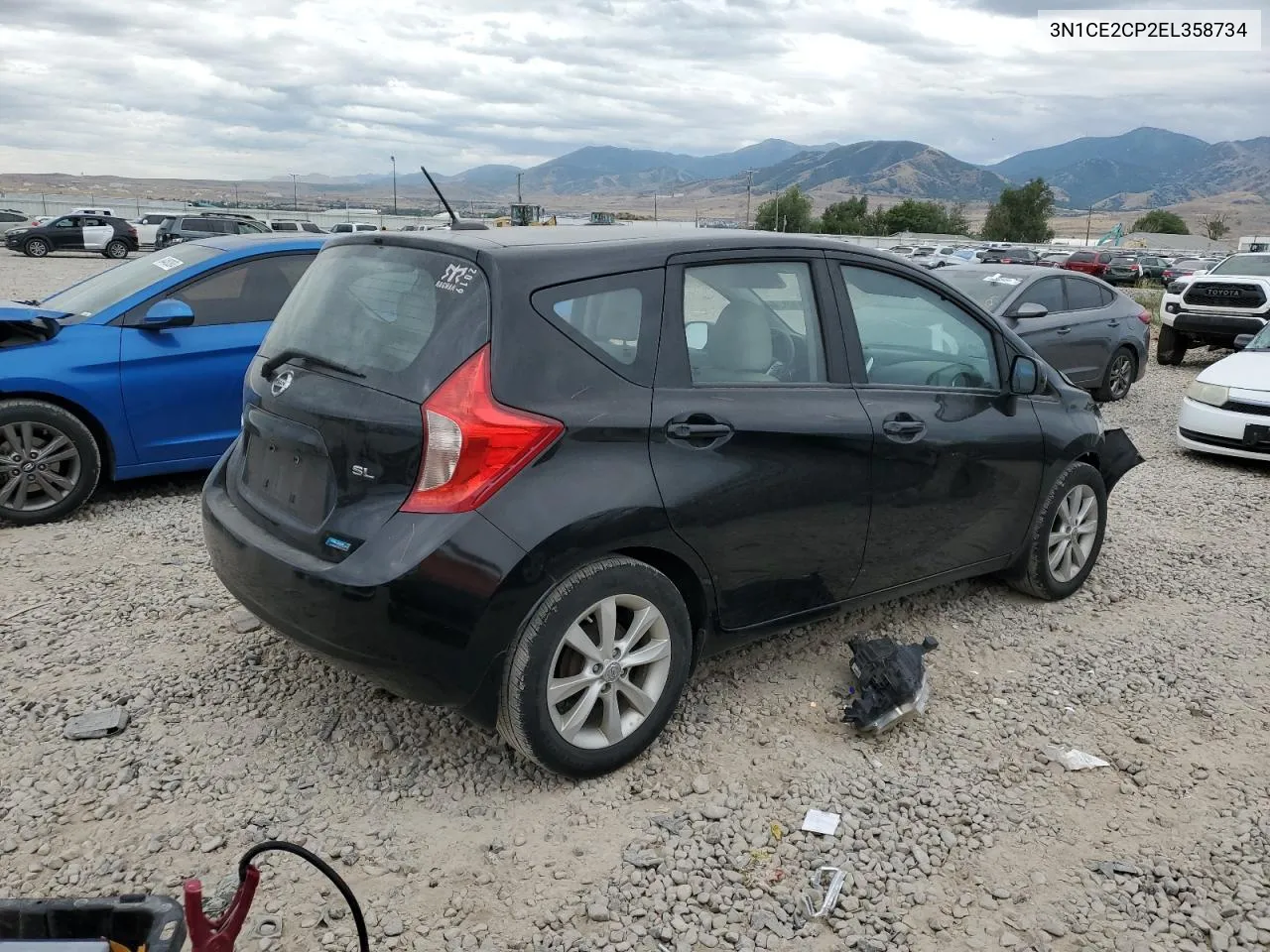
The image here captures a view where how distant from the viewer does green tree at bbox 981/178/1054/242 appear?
106 metres

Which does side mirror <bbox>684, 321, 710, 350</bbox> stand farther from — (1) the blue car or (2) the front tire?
(1) the blue car

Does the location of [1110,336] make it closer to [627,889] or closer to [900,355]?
[900,355]

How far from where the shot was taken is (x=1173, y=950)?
2695mm

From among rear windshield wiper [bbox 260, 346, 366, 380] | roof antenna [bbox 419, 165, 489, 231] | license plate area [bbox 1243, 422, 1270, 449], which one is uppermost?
roof antenna [bbox 419, 165, 489, 231]

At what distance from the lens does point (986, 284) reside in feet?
35.0

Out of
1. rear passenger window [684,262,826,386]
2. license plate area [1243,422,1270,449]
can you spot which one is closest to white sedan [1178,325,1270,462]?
license plate area [1243,422,1270,449]

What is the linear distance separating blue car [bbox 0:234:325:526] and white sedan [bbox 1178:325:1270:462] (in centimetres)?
750

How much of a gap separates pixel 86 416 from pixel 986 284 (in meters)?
8.62

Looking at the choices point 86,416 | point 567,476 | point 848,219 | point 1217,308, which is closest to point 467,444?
point 567,476

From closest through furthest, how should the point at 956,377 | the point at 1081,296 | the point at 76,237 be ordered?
1. the point at 956,377
2. the point at 1081,296
3. the point at 76,237

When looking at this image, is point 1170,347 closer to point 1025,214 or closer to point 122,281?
point 122,281

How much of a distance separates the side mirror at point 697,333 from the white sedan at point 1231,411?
6.98m

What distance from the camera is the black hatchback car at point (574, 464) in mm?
2971

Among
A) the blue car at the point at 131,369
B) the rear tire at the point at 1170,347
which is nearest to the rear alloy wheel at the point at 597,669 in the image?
the blue car at the point at 131,369
